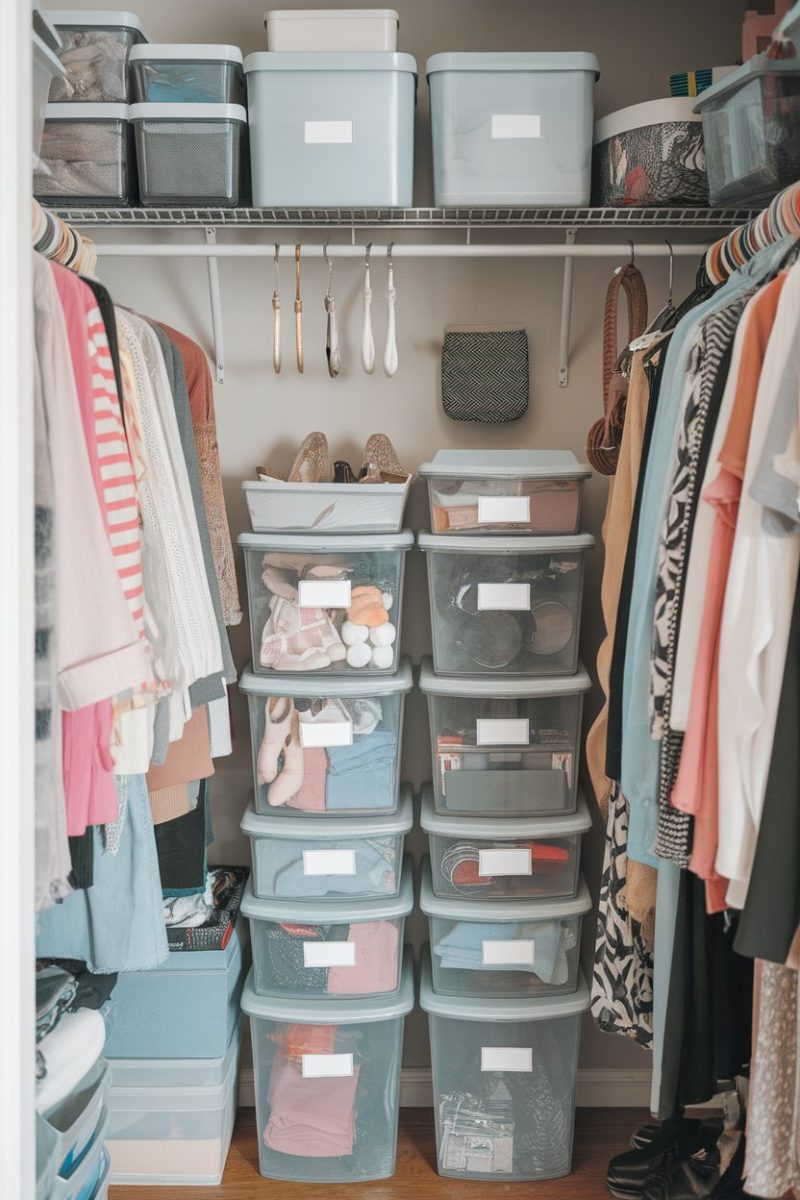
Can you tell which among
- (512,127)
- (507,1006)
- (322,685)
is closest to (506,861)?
(507,1006)

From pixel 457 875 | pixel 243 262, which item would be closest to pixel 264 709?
pixel 457 875

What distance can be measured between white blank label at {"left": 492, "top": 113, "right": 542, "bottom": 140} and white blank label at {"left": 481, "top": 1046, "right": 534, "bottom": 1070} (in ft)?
5.61

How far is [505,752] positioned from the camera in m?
1.97

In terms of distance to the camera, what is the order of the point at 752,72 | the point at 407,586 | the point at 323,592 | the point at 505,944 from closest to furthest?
the point at 752,72, the point at 323,592, the point at 505,944, the point at 407,586

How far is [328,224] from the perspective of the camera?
199 cm

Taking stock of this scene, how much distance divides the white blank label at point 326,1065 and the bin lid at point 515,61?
6.06 feet

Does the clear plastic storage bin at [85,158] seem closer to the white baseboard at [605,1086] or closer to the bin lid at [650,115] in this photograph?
the bin lid at [650,115]

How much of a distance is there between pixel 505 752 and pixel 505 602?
299 mm

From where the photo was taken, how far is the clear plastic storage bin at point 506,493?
1862 mm

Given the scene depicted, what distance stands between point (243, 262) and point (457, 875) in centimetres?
133

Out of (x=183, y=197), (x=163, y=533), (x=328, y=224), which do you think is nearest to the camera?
(x=163, y=533)

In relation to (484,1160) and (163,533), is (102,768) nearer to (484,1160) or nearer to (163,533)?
(163,533)

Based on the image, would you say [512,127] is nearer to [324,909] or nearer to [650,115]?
[650,115]

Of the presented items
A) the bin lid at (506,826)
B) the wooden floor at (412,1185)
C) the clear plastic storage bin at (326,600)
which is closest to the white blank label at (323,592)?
the clear plastic storage bin at (326,600)
